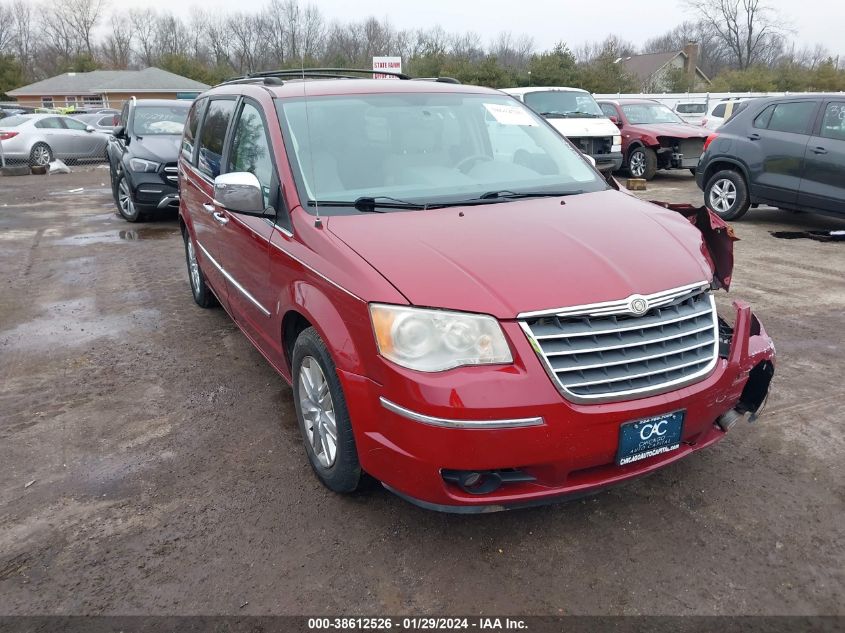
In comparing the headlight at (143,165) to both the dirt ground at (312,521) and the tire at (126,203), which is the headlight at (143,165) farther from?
the dirt ground at (312,521)

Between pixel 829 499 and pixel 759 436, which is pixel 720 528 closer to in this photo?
pixel 829 499

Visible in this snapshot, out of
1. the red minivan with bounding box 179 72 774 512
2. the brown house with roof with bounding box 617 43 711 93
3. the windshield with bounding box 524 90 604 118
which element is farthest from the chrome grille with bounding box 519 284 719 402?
the brown house with roof with bounding box 617 43 711 93

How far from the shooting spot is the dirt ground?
2.49m

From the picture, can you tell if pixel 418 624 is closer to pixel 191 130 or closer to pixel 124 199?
pixel 191 130

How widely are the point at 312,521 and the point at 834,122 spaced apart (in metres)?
8.24

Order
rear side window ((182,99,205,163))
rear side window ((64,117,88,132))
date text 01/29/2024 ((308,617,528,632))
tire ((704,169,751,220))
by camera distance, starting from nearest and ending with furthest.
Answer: date text 01/29/2024 ((308,617,528,632)) < rear side window ((182,99,205,163)) < tire ((704,169,751,220)) < rear side window ((64,117,88,132))

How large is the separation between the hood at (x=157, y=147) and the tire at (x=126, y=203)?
0.51 metres

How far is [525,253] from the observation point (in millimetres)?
2729

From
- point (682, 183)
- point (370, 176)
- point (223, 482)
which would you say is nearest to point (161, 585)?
point (223, 482)

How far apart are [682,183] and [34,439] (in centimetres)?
1339

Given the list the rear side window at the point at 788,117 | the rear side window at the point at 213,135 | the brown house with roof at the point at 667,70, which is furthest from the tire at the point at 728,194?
the brown house with roof at the point at 667,70

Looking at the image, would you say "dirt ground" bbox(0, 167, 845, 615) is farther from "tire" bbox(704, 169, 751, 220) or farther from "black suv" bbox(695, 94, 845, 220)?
"tire" bbox(704, 169, 751, 220)

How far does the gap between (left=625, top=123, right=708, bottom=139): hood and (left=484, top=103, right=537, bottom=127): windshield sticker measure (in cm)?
1080

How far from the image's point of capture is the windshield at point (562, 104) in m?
13.8
